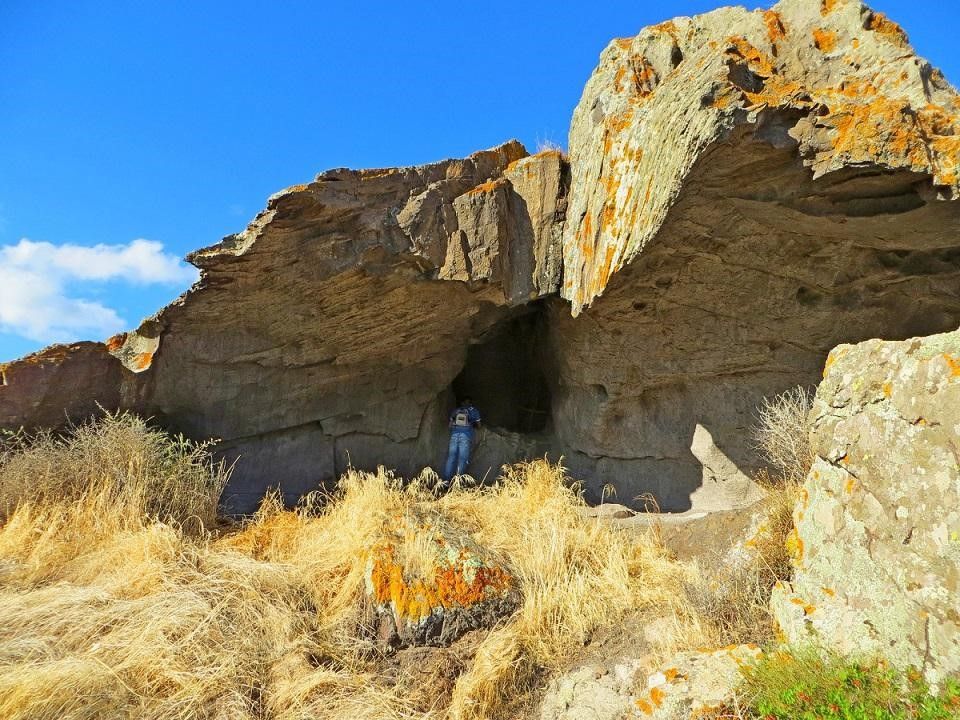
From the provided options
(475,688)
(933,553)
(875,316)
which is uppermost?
(875,316)

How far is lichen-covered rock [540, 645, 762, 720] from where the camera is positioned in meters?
3.00

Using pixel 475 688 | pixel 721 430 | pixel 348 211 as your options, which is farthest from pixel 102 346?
pixel 721 430

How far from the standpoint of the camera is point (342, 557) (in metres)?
4.76

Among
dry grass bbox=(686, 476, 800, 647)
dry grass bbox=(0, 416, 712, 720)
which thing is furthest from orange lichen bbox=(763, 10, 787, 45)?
dry grass bbox=(0, 416, 712, 720)

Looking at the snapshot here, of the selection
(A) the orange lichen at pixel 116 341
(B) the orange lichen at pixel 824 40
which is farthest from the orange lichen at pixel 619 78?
(A) the orange lichen at pixel 116 341

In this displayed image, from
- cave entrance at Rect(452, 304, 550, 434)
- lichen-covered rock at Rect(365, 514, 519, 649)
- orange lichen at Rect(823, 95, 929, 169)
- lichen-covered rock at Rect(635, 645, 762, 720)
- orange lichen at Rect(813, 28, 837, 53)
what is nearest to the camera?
lichen-covered rock at Rect(635, 645, 762, 720)

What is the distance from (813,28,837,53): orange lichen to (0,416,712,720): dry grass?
14.4 feet

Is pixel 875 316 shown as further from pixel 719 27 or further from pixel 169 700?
pixel 169 700

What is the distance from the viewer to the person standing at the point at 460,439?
24.9 ft

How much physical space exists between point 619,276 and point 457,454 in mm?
3160

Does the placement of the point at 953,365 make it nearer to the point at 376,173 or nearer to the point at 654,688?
the point at 654,688

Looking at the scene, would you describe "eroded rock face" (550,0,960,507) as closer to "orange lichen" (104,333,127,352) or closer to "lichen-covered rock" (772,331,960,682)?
"lichen-covered rock" (772,331,960,682)

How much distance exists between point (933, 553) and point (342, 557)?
3814 mm

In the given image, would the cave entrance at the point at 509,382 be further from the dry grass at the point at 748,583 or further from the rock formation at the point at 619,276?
the dry grass at the point at 748,583
